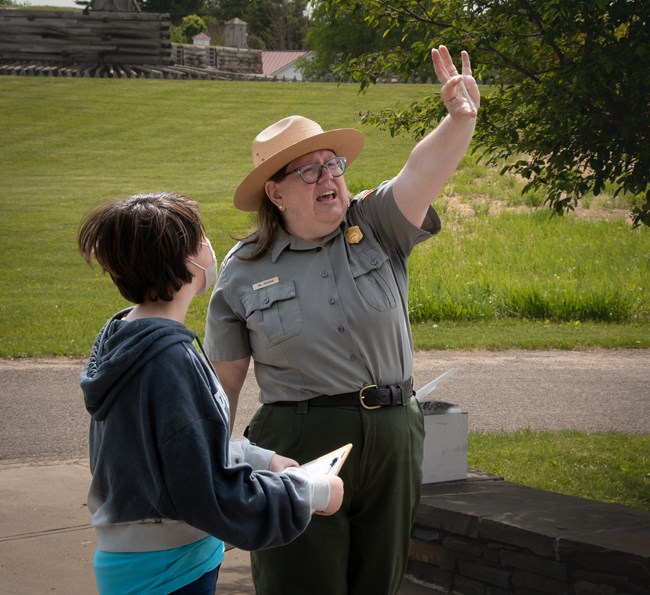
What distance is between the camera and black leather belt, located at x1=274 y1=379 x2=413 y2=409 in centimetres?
314

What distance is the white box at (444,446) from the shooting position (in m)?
4.79

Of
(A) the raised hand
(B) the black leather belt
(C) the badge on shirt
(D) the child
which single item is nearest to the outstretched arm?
(A) the raised hand

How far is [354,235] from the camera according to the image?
329 centimetres

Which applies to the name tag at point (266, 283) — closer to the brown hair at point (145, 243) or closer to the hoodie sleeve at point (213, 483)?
the brown hair at point (145, 243)

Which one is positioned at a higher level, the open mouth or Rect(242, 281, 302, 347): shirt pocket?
the open mouth

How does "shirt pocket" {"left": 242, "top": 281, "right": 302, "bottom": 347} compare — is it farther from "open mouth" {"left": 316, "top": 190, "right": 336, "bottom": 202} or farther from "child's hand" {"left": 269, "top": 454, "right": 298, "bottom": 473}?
"child's hand" {"left": 269, "top": 454, "right": 298, "bottom": 473}

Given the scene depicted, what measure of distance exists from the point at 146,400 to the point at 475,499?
2656 millimetres

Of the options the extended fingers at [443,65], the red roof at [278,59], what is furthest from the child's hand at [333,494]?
the red roof at [278,59]

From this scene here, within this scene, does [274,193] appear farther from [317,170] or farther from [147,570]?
[147,570]

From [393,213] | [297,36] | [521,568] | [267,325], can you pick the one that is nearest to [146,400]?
[267,325]

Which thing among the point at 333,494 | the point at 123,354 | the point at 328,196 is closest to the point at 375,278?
the point at 328,196

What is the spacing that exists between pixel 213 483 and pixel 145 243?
0.53 meters

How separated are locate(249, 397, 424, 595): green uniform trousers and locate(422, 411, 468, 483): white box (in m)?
1.54

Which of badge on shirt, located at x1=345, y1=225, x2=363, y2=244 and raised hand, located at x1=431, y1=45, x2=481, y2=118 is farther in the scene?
badge on shirt, located at x1=345, y1=225, x2=363, y2=244
